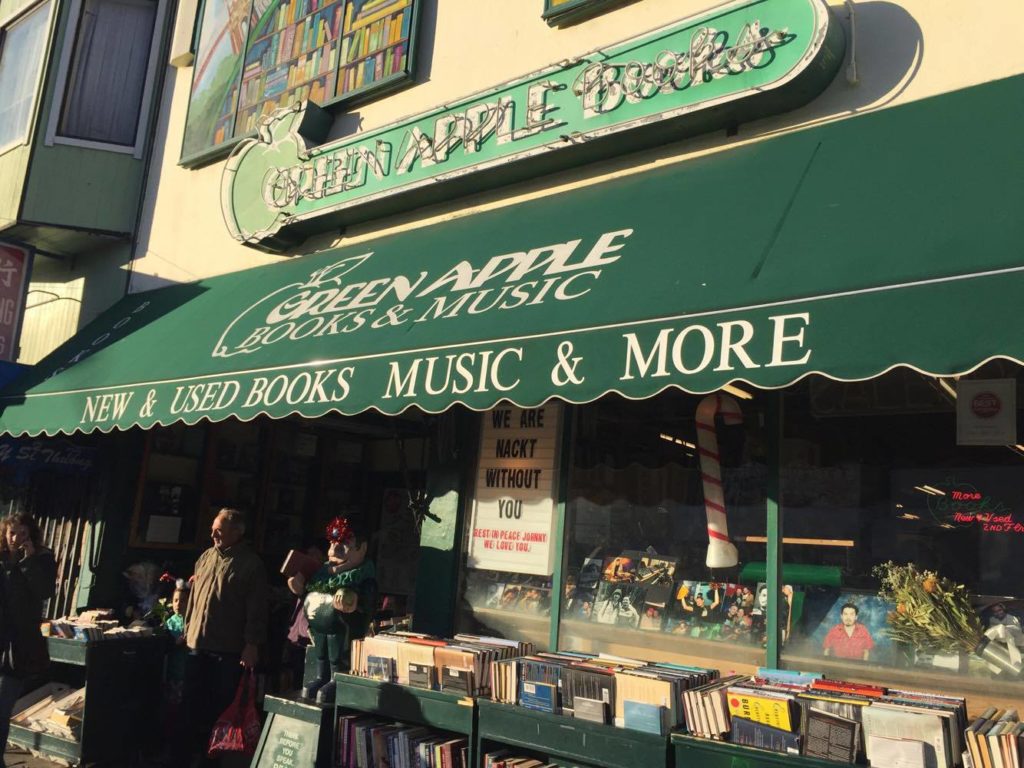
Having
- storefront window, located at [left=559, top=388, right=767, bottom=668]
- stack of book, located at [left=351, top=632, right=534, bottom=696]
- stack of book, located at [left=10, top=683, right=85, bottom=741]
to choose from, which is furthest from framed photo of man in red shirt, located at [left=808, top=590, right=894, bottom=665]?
stack of book, located at [left=10, top=683, right=85, bottom=741]

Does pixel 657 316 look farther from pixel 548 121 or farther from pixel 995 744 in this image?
pixel 548 121

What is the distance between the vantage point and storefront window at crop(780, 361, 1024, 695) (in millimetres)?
4207

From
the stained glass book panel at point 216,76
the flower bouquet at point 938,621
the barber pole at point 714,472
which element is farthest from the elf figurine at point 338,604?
the stained glass book panel at point 216,76

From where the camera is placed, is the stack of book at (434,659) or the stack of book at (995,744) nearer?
the stack of book at (995,744)

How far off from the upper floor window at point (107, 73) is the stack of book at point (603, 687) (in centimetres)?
814

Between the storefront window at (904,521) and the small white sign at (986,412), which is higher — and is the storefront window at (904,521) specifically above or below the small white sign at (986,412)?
below

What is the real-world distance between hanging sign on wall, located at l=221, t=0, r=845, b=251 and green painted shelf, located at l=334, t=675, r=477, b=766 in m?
3.41

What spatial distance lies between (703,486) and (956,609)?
142 centimetres

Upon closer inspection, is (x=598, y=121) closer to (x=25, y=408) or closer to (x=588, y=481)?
(x=588, y=481)

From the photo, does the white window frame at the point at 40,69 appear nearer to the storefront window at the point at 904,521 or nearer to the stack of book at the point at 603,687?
the stack of book at the point at 603,687

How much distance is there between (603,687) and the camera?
4.36 meters

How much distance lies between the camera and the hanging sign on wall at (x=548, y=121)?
5.02 m

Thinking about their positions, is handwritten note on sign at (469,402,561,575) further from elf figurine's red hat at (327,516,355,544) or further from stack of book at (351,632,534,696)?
elf figurine's red hat at (327,516,355,544)

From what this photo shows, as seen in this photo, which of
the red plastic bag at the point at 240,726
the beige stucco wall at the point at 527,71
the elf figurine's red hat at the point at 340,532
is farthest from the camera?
the red plastic bag at the point at 240,726
